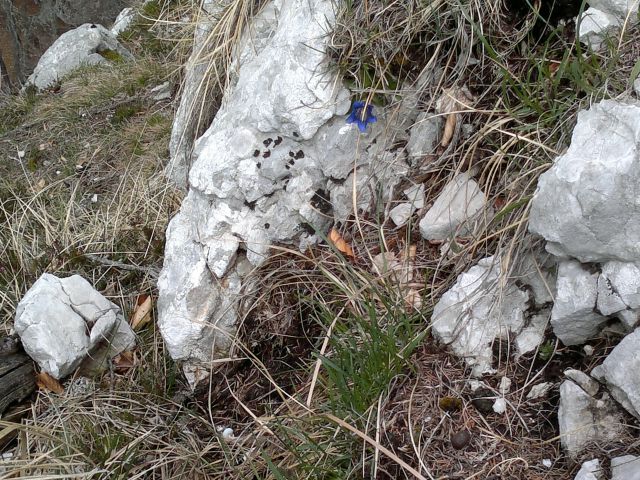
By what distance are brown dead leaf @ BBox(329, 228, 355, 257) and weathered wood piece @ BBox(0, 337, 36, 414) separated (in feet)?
4.78

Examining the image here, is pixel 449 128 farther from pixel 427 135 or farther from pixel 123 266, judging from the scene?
pixel 123 266

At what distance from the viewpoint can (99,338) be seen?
288cm

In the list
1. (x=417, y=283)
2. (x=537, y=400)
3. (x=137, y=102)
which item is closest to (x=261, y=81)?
(x=417, y=283)

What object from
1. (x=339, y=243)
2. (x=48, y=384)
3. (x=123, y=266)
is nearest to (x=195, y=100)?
(x=123, y=266)

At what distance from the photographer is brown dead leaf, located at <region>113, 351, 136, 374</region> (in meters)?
2.87

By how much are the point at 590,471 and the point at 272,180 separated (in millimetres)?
1455

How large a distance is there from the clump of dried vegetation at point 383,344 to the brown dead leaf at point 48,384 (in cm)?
5

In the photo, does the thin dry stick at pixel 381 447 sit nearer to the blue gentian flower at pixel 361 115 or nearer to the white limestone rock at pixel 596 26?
the blue gentian flower at pixel 361 115

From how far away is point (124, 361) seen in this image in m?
2.91

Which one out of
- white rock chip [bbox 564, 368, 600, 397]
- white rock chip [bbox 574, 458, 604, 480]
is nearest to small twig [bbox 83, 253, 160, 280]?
white rock chip [bbox 564, 368, 600, 397]

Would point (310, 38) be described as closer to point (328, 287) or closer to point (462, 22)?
point (462, 22)

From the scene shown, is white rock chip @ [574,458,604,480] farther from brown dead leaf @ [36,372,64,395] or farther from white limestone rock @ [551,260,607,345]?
brown dead leaf @ [36,372,64,395]

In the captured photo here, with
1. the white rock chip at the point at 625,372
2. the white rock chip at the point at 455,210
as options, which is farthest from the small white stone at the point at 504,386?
the white rock chip at the point at 455,210

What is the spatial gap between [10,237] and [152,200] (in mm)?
850
